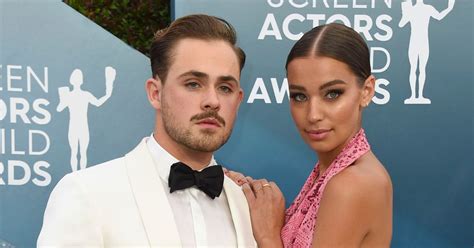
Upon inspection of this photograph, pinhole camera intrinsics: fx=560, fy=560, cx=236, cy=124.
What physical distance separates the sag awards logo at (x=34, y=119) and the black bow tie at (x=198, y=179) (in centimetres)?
146

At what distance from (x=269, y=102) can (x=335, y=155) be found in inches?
43.1

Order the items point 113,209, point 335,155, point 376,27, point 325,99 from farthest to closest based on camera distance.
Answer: point 376,27 → point 335,155 → point 325,99 → point 113,209

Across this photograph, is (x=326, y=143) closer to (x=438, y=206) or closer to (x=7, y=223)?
(x=438, y=206)

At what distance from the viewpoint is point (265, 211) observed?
2.16 metres

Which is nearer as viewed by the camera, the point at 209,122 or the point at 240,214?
the point at 209,122

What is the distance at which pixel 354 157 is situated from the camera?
2039 millimetres

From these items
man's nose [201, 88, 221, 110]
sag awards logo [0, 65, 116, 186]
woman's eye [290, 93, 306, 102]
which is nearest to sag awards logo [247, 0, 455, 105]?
sag awards logo [0, 65, 116, 186]

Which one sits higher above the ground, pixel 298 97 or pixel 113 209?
pixel 298 97

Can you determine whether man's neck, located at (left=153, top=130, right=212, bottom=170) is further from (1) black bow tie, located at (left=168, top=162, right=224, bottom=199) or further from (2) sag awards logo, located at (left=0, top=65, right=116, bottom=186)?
(2) sag awards logo, located at (left=0, top=65, right=116, bottom=186)

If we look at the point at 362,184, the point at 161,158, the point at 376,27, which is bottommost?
the point at 362,184

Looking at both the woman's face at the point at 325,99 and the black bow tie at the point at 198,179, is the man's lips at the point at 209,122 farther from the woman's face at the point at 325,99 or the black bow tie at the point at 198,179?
the woman's face at the point at 325,99

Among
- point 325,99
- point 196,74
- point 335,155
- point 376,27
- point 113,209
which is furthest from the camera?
point 376,27

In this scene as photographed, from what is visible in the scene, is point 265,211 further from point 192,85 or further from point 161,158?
point 192,85

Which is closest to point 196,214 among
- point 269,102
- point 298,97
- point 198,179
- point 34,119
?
point 198,179
